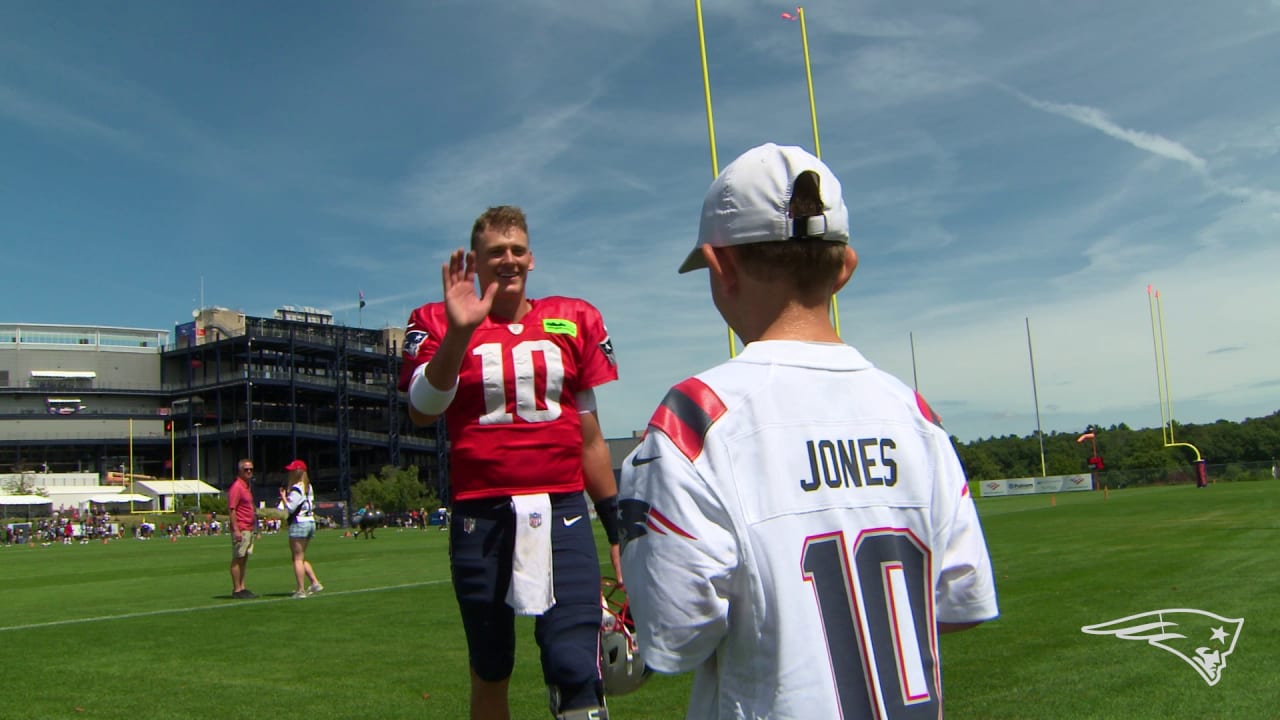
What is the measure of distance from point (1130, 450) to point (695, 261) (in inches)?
4481

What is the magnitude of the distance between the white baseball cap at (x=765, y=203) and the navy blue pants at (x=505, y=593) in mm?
2142

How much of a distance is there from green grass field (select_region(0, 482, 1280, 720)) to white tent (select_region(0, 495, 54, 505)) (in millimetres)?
70434

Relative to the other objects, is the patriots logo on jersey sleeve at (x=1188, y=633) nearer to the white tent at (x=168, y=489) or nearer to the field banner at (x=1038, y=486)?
the field banner at (x=1038, y=486)

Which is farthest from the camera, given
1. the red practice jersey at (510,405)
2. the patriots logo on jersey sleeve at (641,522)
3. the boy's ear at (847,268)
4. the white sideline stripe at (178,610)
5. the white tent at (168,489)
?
the white tent at (168,489)

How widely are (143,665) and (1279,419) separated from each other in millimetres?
116740

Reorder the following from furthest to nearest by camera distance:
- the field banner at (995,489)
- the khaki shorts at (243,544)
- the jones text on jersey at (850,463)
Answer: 1. the field banner at (995,489)
2. the khaki shorts at (243,544)
3. the jones text on jersey at (850,463)

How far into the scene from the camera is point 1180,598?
919 cm

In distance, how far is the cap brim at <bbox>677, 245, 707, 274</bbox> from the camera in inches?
81.2

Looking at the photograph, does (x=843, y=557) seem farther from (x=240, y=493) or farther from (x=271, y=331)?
(x=271, y=331)

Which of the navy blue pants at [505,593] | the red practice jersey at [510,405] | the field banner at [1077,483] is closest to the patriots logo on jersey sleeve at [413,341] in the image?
the red practice jersey at [510,405]

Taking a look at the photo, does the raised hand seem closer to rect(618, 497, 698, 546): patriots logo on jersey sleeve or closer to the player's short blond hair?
the player's short blond hair

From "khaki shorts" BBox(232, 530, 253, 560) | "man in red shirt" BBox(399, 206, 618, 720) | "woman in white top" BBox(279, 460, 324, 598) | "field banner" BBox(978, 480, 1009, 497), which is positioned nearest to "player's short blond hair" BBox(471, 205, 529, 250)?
"man in red shirt" BBox(399, 206, 618, 720)

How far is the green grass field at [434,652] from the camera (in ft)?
19.6

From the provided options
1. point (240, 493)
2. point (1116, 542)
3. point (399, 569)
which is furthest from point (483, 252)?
point (399, 569)
